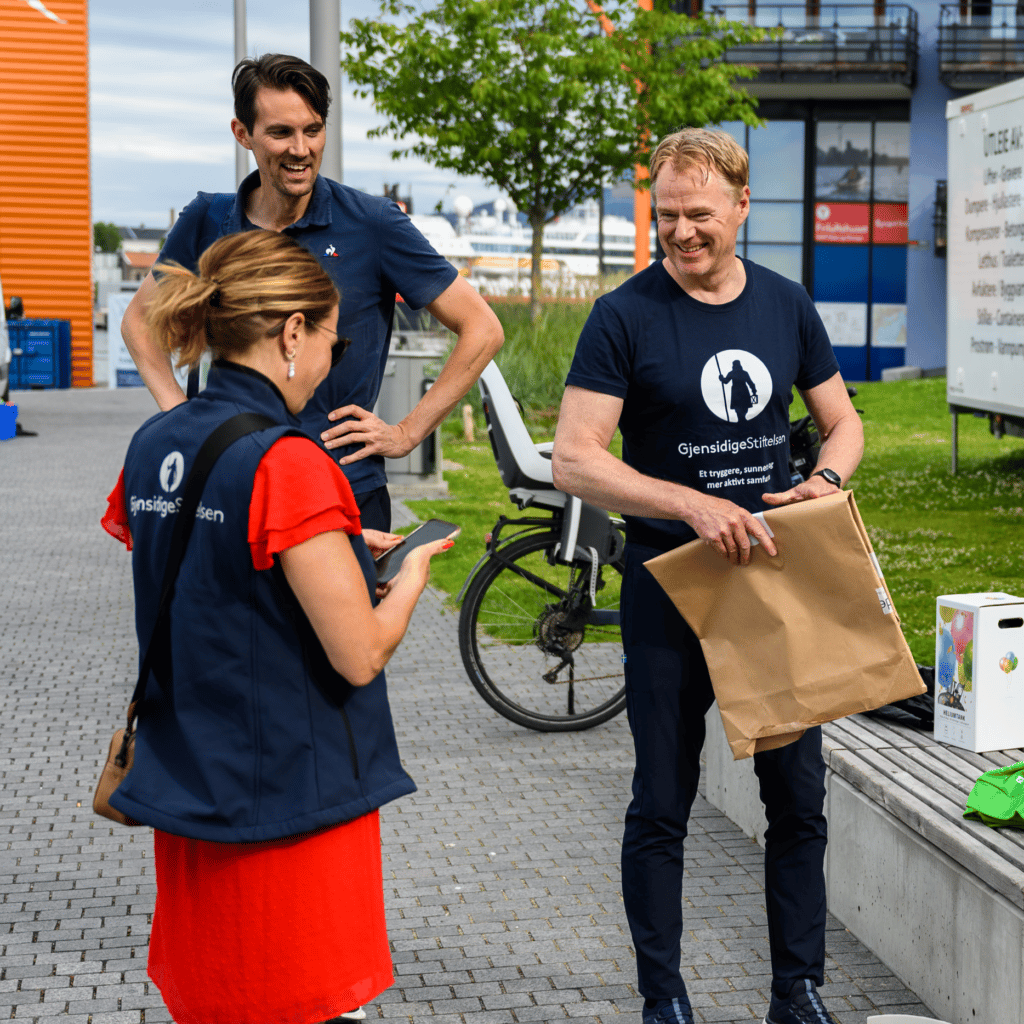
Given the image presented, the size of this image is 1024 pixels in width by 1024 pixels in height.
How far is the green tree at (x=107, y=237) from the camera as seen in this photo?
4338 inches

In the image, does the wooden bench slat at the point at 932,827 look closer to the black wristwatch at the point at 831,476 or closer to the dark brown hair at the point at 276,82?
the black wristwatch at the point at 831,476

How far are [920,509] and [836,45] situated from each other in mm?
28959

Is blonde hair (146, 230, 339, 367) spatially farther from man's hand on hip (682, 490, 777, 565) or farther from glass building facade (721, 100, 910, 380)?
glass building facade (721, 100, 910, 380)

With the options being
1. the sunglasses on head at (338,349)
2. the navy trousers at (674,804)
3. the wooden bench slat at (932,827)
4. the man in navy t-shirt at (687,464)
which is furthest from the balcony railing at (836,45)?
the sunglasses on head at (338,349)

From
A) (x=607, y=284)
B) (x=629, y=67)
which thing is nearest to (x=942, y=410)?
(x=607, y=284)

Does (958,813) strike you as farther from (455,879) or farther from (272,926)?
(272,926)

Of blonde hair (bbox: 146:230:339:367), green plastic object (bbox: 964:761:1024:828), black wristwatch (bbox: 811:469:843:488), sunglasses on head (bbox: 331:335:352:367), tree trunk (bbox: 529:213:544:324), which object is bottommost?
green plastic object (bbox: 964:761:1024:828)

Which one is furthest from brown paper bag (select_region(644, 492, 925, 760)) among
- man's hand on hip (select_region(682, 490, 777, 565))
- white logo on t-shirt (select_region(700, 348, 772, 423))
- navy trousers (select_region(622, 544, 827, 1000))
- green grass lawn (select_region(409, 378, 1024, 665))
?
green grass lawn (select_region(409, 378, 1024, 665))

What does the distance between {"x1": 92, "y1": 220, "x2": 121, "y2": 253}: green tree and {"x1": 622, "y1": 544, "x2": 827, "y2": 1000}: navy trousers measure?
112 m

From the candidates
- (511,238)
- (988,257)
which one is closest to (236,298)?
(988,257)

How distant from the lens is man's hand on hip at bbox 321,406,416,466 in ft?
10.5

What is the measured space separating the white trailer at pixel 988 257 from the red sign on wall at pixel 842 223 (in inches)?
1029

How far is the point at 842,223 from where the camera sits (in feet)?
128

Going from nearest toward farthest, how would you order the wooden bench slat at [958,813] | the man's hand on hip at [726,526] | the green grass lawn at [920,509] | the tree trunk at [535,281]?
the man's hand on hip at [726,526], the wooden bench slat at [958,813], the green grass lawn at [920,509], the tree trunk at [535,281]
